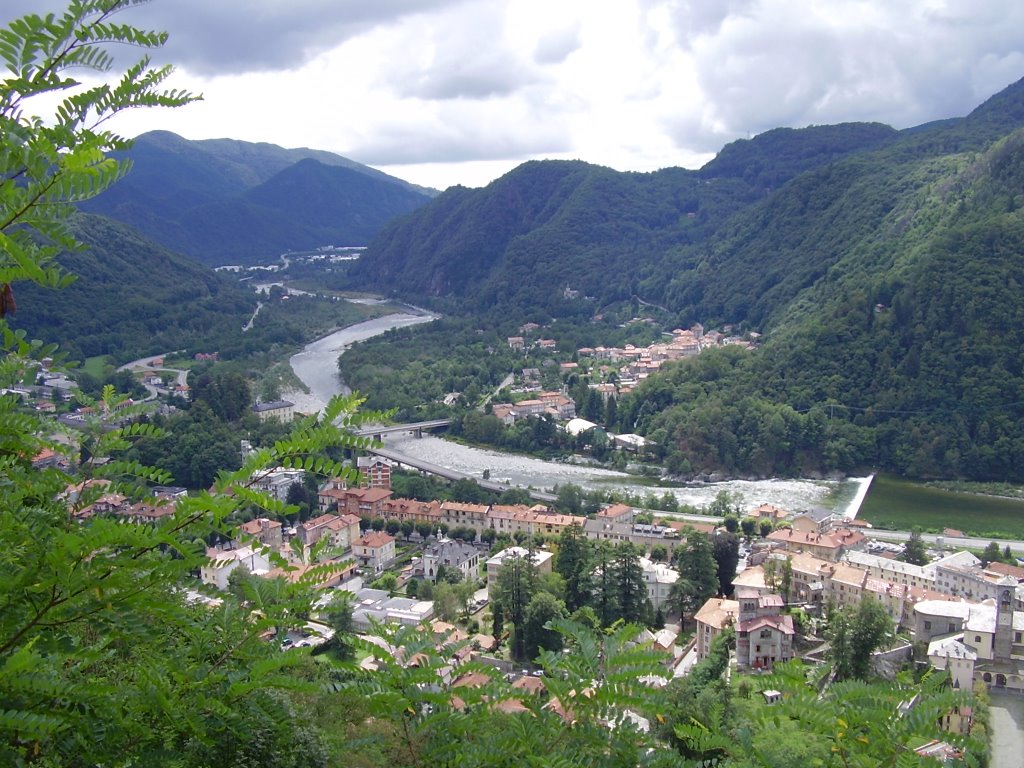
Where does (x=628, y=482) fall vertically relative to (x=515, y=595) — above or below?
above

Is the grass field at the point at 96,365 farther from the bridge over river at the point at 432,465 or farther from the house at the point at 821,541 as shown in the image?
the house at the point at 821,541

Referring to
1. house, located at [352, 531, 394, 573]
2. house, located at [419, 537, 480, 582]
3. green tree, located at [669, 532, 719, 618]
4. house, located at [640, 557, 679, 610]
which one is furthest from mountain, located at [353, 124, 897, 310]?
green tree, located at [669, 532, 719, 618]

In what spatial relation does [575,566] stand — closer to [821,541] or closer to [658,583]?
[658,583]

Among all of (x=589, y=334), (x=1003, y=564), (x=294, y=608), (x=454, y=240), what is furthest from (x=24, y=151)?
(x=454, y=240)

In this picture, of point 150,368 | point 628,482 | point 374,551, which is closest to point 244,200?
point 150,368

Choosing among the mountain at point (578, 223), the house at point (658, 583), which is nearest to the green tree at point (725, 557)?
the house at point (658, 583)
